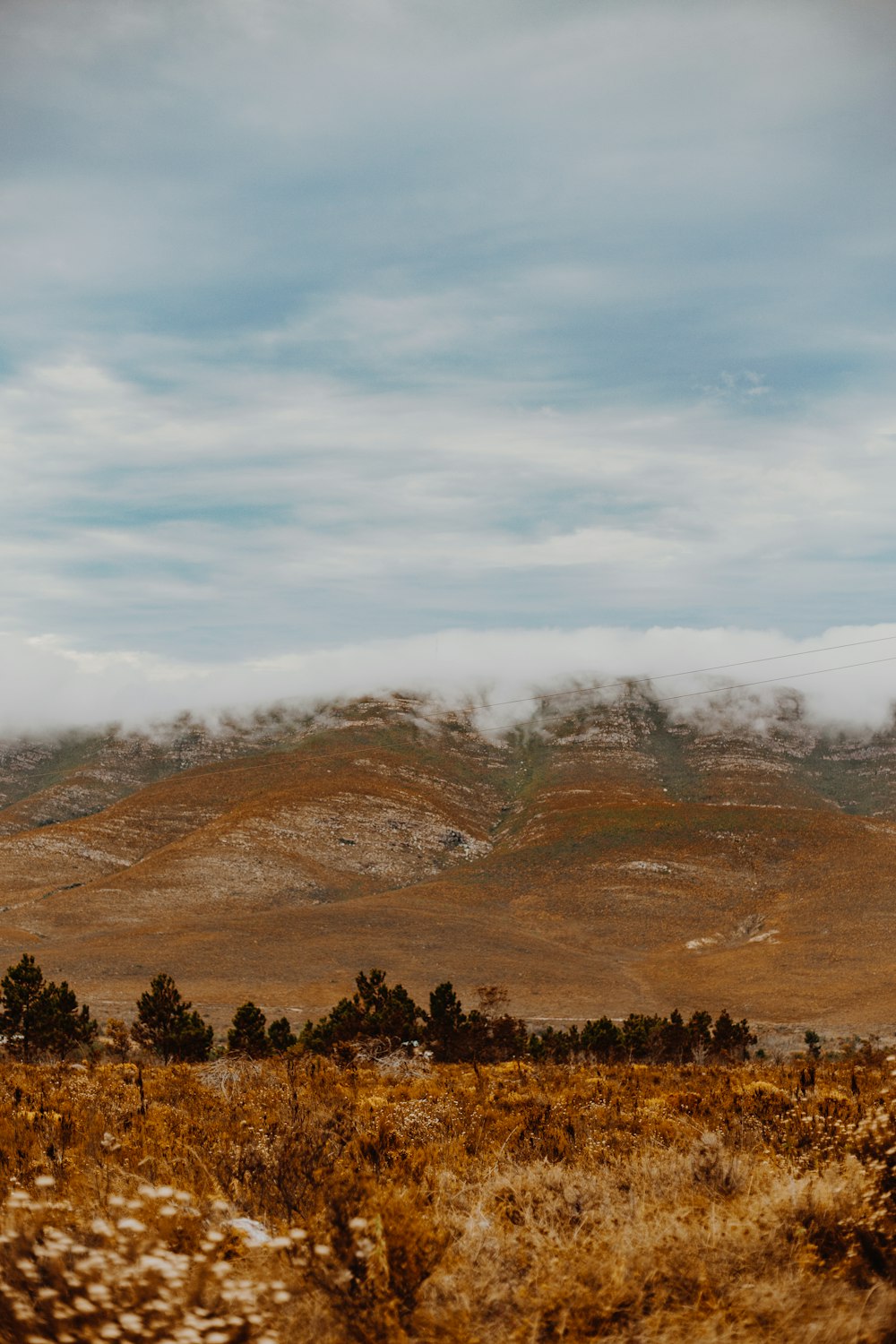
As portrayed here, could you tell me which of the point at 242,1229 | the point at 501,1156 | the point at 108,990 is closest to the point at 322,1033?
the point at 501,1156

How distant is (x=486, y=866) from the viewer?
103000 millimetres

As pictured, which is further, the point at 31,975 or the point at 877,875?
the point at 877,875

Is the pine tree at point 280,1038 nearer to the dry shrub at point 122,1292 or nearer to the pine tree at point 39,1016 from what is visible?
the pine tree at point 39,1016

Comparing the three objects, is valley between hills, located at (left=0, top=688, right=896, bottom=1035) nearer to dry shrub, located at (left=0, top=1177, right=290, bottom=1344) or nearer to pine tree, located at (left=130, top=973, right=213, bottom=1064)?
pine tree, located at (left=130, top=973, right=213, bottom=1064)

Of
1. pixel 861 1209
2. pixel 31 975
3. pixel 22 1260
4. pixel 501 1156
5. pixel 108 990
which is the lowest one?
pixel 108 990

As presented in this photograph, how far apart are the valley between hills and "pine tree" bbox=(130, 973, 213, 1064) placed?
22160 millimetres

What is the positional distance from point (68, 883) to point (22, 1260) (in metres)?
99.2

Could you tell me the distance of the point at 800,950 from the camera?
6769 centimetres

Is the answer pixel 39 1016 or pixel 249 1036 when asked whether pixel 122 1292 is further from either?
pixel 39 1016

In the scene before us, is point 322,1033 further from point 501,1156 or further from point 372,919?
point 372,919

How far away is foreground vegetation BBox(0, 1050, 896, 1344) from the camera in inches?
148

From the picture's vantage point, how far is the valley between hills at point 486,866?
200ft

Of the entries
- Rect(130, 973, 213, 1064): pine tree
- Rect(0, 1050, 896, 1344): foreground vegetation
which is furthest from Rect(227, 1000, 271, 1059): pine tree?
Rect(0, 1050, 896, 1344): foreground vegetation

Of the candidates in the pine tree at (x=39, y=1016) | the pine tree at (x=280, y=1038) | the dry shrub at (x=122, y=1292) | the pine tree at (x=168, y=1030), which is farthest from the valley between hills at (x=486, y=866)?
the dry shrub at (x=122, y=1292)
